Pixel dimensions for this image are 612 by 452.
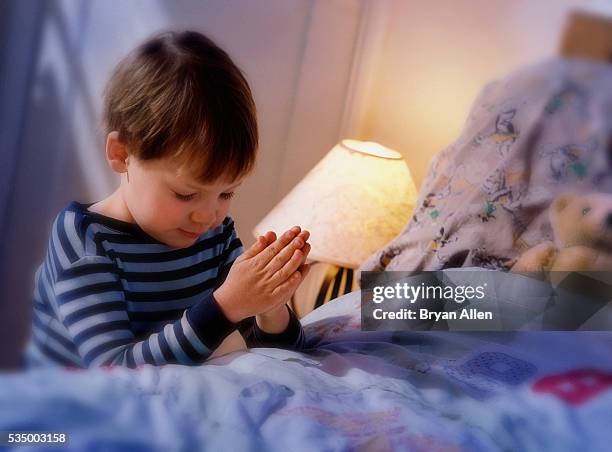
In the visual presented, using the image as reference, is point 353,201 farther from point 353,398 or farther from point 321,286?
point 353,398

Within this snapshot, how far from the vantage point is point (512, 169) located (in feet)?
2.75

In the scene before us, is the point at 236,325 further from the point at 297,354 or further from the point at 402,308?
the point at 402,308

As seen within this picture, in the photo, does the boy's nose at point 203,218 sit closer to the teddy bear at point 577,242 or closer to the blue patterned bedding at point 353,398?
the blue patterned bedding at point 353,398

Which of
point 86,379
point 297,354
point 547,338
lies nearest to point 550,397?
point 547,338

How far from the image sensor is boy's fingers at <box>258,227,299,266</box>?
1.97 feet

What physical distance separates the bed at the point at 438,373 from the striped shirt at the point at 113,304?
0.09 ft

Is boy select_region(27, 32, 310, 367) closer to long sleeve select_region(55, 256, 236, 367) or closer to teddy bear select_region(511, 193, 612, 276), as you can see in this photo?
long sleeve select_region(55, 256, 236, 367)

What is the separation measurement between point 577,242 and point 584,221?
0.03 metres

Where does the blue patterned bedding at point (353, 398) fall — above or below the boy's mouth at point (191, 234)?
below

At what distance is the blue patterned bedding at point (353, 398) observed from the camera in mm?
487

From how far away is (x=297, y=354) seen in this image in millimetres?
654

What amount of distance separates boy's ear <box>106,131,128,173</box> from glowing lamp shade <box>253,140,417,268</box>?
26 cm

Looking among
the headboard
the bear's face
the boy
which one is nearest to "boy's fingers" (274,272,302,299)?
the boy

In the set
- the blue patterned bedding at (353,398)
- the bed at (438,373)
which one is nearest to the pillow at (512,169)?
the bed at (438,373)
